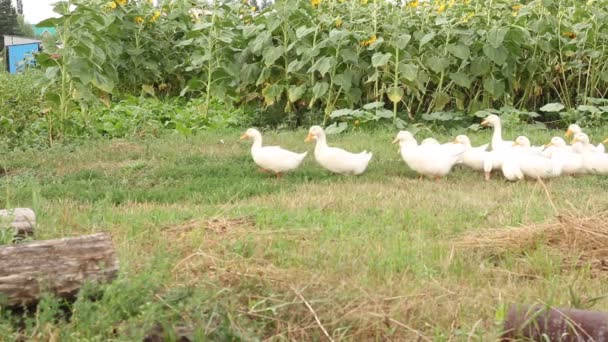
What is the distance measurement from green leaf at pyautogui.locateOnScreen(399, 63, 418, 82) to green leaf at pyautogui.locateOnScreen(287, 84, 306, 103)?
4.66 ft

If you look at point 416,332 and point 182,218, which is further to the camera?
point 182,218

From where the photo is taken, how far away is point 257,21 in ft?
36.1

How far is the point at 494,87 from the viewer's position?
1020 cm

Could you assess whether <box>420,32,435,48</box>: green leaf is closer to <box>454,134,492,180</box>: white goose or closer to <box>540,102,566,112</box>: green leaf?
<box>540,102,566,112</box>: green leaf

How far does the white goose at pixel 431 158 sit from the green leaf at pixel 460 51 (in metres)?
3.27

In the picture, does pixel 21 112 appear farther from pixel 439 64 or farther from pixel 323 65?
pixel 439 64

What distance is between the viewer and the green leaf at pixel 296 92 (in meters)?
10.4

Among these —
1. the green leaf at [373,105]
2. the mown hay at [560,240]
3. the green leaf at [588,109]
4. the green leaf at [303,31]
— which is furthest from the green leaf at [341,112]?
the mown hay at [560,240]

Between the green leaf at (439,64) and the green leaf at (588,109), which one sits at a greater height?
the green leaf at (439,64)

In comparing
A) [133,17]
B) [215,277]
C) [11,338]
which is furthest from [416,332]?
[133,17]

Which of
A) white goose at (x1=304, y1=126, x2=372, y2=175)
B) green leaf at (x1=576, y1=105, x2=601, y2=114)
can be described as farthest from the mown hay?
green leaf at (x1=576, y1=105, x2=601, y2=114)

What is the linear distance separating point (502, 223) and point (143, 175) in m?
3.25

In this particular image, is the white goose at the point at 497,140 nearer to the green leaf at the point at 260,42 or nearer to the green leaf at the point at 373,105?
the green leaf at the point at 373,105

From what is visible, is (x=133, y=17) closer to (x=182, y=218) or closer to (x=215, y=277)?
(x=182, y=218)
